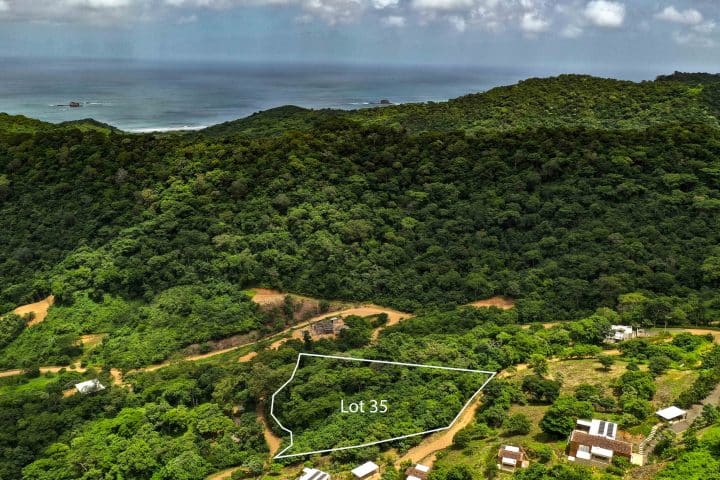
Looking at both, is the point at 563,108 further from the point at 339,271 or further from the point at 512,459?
the point at 512,459

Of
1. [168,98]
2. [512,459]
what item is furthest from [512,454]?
[168,98]

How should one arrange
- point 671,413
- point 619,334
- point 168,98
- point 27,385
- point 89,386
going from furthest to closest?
point 168,98, point 27,385, point 619,334, point 89,386, point 671,413

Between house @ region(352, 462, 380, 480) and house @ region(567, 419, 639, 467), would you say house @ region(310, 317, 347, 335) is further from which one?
house @ region(567, 419, 639, 467)

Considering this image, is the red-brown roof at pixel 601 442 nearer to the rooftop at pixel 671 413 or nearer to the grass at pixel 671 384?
the rooftop at pixel 671 413

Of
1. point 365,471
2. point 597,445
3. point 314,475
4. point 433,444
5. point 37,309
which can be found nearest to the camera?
point 597,445

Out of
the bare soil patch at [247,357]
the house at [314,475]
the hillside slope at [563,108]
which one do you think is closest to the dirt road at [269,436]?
the house at [314,475]

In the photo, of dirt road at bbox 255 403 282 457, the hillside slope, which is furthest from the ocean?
dirt road at bbox 255 403 282 457

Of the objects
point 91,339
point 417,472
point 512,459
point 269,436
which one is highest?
point 512,459
